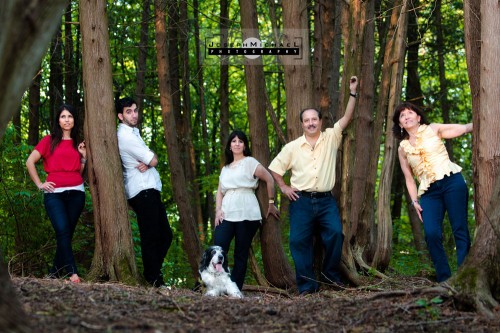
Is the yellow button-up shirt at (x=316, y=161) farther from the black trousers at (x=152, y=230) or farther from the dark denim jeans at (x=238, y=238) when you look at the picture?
the black trousers at (x=152, y=230)

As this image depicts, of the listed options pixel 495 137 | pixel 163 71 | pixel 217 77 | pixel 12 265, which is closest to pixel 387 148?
pixel 163 71

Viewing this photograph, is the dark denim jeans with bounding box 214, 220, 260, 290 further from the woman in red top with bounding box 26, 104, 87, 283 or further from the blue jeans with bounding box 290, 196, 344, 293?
the woman in red top with bounding box 26, 104, 87, 283

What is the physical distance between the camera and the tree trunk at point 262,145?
30.8 ft

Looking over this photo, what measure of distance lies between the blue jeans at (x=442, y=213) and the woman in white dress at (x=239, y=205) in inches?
80.6

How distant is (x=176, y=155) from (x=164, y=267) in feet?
17.9

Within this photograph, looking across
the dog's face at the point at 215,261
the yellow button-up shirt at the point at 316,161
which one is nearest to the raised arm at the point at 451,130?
the yellow button-up shirt at the point at 316,161

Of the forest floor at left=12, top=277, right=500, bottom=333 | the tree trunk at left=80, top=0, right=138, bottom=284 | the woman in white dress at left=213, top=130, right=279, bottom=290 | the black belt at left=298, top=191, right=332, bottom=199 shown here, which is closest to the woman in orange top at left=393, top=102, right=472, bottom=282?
the black belt at left=298, top=191, right=332, bottom=199

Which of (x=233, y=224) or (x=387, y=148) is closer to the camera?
(x=233, y=224)

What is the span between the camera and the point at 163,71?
11.8 metres

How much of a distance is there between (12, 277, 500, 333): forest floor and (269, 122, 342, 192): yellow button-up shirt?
195cm

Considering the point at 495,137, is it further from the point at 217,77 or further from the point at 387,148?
the point at 217,77

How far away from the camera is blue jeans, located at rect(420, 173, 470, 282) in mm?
7312

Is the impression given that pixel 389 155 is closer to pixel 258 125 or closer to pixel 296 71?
pixel 258 125

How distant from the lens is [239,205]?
27.7 ft
